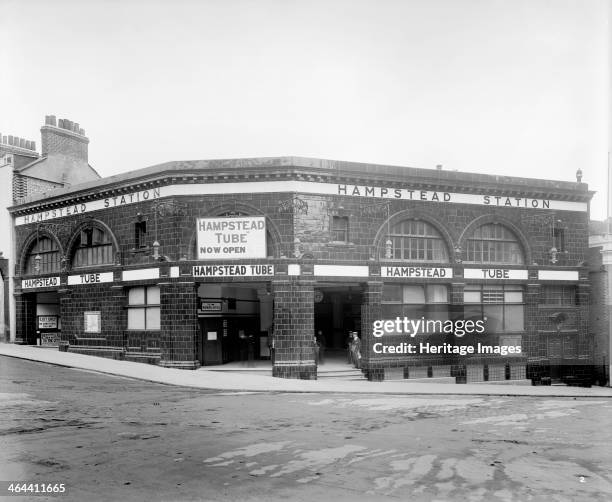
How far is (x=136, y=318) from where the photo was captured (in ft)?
82.4

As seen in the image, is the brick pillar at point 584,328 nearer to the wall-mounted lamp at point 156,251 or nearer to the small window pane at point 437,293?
the small window pane at point 437,293

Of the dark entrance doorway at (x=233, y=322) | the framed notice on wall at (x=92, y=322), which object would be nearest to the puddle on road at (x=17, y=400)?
the dark entrance doorway at (x=233, y=322)

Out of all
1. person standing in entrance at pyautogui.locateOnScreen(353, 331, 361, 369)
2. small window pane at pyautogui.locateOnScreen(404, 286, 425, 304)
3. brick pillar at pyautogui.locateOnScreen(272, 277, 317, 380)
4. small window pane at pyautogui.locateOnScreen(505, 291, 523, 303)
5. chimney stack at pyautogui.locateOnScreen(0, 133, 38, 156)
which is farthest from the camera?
chimney stack at pyautogui.locateOnScreen(0, 133, 38, 156)

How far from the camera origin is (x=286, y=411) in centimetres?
1522

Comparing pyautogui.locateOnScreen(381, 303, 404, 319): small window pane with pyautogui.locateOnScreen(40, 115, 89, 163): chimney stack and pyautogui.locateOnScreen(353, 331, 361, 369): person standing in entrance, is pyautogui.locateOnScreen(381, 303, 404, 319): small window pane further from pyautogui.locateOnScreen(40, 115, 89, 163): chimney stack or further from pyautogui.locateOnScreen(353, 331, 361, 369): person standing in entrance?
pyautogui.locateOnScreen(40, 115, 89, 163): chimney stack

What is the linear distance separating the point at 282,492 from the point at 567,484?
161 inches

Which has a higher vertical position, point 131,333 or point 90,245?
point 90,245

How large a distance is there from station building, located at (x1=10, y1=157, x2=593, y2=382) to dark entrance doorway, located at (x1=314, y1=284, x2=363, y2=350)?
0.07m

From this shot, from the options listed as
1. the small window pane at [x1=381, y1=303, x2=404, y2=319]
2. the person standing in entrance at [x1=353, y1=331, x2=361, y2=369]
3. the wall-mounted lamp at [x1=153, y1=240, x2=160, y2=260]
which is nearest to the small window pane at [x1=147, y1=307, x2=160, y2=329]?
the wall-mounted lamp at [x1=153, y1=240, x2=160, y2=260]

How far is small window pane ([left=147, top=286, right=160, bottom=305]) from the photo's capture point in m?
24.4

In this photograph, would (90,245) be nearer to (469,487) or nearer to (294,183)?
(294,183)

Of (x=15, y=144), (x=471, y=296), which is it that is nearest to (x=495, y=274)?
(x=471, y=296)

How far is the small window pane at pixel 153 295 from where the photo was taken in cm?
2438

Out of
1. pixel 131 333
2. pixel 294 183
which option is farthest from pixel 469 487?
pixel 131 333
